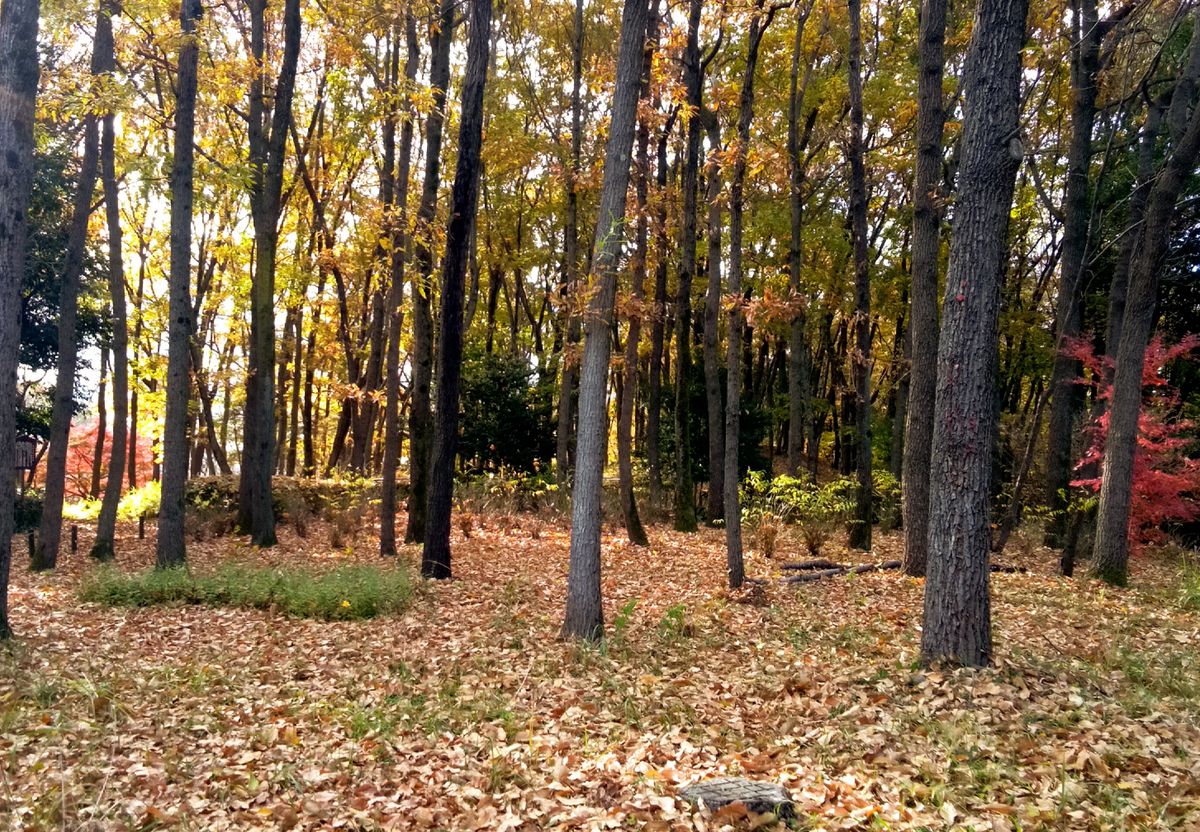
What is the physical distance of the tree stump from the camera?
3.77m

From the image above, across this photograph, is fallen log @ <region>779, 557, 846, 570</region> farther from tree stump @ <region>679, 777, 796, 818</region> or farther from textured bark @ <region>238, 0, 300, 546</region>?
textured bark @ <region>238, 0, 300, 546</region>

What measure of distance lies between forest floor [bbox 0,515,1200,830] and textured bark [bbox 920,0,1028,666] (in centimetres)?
50

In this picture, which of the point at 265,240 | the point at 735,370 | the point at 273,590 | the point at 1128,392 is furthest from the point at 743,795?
the point at 265,240

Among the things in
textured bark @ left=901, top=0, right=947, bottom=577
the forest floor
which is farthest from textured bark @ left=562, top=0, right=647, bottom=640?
textured bark @ left=901, top=0, right=947, bottom=577

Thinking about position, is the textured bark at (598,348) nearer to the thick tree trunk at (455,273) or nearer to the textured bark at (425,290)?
the thick tree trunk at (455,273)

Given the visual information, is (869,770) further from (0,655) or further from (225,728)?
(0,655)

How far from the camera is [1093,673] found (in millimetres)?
5727

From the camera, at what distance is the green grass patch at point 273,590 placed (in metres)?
8.59

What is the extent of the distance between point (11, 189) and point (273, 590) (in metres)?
4.97

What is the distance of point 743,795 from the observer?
3816 mm

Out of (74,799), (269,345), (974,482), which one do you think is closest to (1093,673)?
(974,482)

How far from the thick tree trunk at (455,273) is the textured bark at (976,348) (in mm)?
6310

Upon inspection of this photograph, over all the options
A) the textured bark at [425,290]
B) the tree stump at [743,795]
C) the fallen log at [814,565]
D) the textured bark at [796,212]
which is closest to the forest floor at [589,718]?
the tree stump at [743,795]

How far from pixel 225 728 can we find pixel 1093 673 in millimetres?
6347
